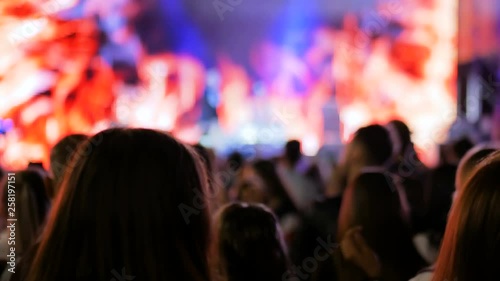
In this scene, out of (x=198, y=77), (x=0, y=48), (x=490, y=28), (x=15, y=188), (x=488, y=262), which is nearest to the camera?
(x=488, y=262)

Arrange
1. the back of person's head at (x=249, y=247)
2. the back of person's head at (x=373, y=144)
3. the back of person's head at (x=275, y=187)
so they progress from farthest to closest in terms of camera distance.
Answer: the back of person's head at (x=275, y=187), the back of person's head at (x=373, y=144), the back of person's head at (x=249, y=247)

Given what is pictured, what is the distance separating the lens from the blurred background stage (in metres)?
12.7

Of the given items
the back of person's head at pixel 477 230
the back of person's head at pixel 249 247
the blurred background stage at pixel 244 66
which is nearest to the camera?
the back of person's head at pixel 477 230

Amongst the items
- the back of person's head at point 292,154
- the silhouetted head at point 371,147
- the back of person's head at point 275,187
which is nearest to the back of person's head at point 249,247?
the silhouetted head at point 371,147

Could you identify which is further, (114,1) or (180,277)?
(114,1)

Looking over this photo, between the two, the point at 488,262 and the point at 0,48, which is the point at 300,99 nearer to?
the point at 0,48

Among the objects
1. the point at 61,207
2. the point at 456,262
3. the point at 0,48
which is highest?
the point at 0,48

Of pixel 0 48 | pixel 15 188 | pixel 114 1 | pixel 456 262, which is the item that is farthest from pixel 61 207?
pixel 114 1

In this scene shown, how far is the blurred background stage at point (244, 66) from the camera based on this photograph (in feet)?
41.5

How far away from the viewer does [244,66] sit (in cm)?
1391

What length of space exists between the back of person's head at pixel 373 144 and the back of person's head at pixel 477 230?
6.49 ft

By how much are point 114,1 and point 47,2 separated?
5.00ft

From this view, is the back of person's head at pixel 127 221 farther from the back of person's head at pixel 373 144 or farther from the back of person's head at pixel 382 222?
the back of person's head at pixel 373 144

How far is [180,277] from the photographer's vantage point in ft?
3.70
